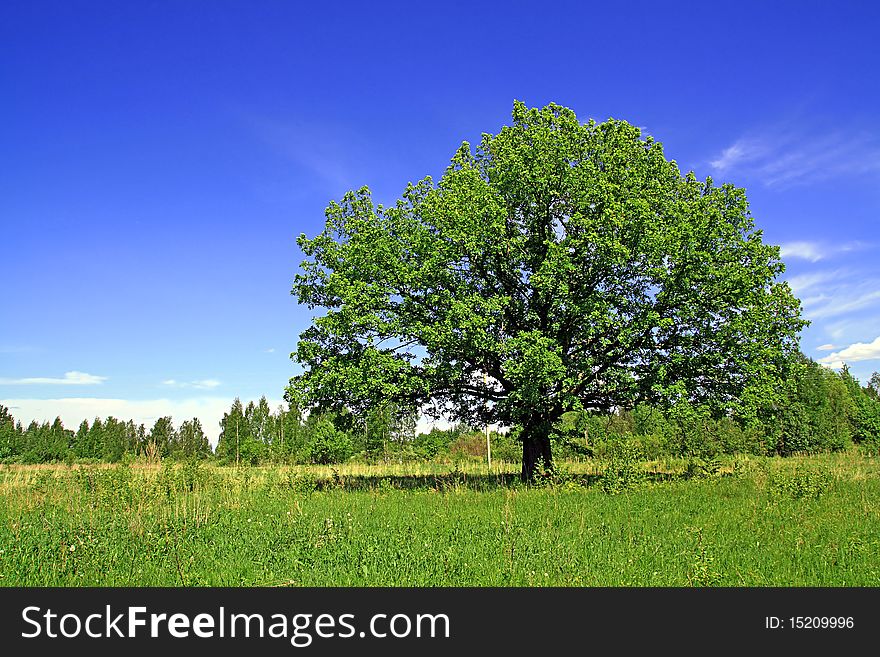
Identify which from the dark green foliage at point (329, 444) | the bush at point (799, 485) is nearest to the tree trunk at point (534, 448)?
the bush at point (799, 485)

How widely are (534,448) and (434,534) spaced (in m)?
12.5

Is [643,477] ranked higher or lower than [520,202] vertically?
lower

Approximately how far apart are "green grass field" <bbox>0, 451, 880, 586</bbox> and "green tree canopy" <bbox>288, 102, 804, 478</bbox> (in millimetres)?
4277

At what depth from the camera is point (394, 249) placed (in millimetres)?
21609

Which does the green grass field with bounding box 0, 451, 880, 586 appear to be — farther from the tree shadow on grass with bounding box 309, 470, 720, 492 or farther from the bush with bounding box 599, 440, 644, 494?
the tree shadow on grass with bounding box 309, 470, 720, 492

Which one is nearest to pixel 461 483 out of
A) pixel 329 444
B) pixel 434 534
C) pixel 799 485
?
pixel 434 534

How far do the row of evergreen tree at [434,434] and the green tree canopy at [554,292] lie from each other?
166 centimetres

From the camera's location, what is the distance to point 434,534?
1073 centimetres

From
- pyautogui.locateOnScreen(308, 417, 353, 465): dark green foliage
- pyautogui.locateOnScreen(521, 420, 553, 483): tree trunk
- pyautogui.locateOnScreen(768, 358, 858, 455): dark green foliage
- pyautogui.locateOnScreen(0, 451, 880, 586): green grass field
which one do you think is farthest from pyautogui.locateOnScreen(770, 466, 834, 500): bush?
pyautogui.locateOnScreen(308, 417, 353, 465): dark green foliage

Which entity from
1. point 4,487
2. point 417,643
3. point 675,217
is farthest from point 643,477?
point 4,487

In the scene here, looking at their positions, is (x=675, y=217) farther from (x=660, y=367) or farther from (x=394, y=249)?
(x=394, y=249)

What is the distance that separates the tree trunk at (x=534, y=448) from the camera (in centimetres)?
2170

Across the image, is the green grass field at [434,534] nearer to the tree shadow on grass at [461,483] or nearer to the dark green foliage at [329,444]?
the tree shadow on grass at [461,483]

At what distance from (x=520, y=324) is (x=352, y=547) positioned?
1322 centimetres
